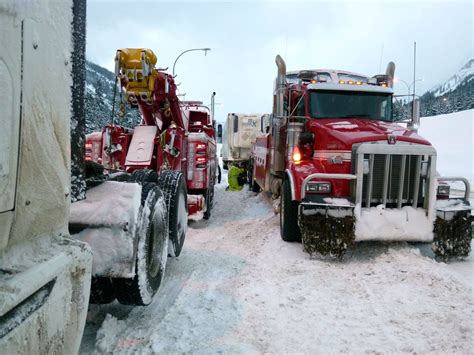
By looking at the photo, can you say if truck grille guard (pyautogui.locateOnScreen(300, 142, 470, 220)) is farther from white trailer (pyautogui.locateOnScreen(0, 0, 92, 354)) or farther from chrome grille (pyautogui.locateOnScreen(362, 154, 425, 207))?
white trailer (pyautogui.locateOnScreen(0, 0, 92, 354))

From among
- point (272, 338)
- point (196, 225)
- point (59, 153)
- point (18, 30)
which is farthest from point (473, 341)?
point (196, 225)

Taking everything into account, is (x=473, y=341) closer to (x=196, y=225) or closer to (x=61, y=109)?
(x=61, y=109)

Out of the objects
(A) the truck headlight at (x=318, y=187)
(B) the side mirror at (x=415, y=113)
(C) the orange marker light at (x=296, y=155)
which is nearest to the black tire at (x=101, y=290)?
(A) the truck headlight at (x=318, y=187)

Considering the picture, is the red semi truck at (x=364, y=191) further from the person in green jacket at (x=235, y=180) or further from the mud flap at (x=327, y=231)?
the person in green jacket at (x=235, y=180)

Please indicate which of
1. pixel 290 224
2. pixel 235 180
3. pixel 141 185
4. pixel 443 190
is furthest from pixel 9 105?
pixel 235 180

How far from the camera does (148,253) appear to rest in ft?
11.3

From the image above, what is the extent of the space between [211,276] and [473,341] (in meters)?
2.56

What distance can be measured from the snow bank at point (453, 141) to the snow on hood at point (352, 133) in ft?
48.2

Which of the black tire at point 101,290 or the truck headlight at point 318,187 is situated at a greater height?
the truck headlight at point 318,187

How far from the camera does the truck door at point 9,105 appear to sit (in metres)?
1.35

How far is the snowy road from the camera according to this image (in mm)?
2988

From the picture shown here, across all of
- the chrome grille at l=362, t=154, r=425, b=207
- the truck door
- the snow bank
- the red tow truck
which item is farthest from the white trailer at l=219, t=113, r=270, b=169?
the truck door

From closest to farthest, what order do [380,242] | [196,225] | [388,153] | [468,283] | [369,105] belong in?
[468,283]
[388,153]
[380,242]
[369,105]
[196,225]

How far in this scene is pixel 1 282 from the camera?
1.38 meters
